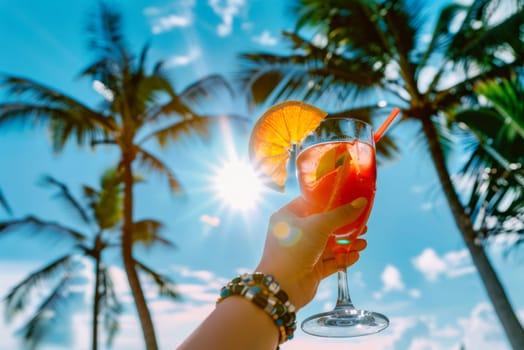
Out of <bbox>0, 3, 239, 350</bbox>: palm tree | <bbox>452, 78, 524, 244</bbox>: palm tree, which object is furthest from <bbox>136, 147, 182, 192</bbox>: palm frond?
<bbox>452, 78, 524, 244</bbox>: palm tree

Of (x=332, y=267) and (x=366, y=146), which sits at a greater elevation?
(x=366, y=146)

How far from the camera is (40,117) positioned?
934 centimetres

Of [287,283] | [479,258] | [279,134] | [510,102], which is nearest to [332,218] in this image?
[287,283]

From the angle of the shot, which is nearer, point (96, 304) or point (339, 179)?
point (339, 179)

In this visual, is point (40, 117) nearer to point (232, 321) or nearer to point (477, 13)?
point (477, 13)

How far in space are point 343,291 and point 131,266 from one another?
7.50 meters

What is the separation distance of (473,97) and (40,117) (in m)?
8.33

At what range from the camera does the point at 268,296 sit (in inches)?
44.9

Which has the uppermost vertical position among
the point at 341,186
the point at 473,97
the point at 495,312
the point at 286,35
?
the point at 286,35

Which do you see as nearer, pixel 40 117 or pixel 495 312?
pixel 495 312

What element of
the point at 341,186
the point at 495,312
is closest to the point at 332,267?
the point at 341,186

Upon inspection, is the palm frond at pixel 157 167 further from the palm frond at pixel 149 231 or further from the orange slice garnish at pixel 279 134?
the orange slice garnish at pixel 279 134

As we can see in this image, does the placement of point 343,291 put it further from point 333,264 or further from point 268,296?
point 268,296

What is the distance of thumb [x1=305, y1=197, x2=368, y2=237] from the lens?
4.66ft
